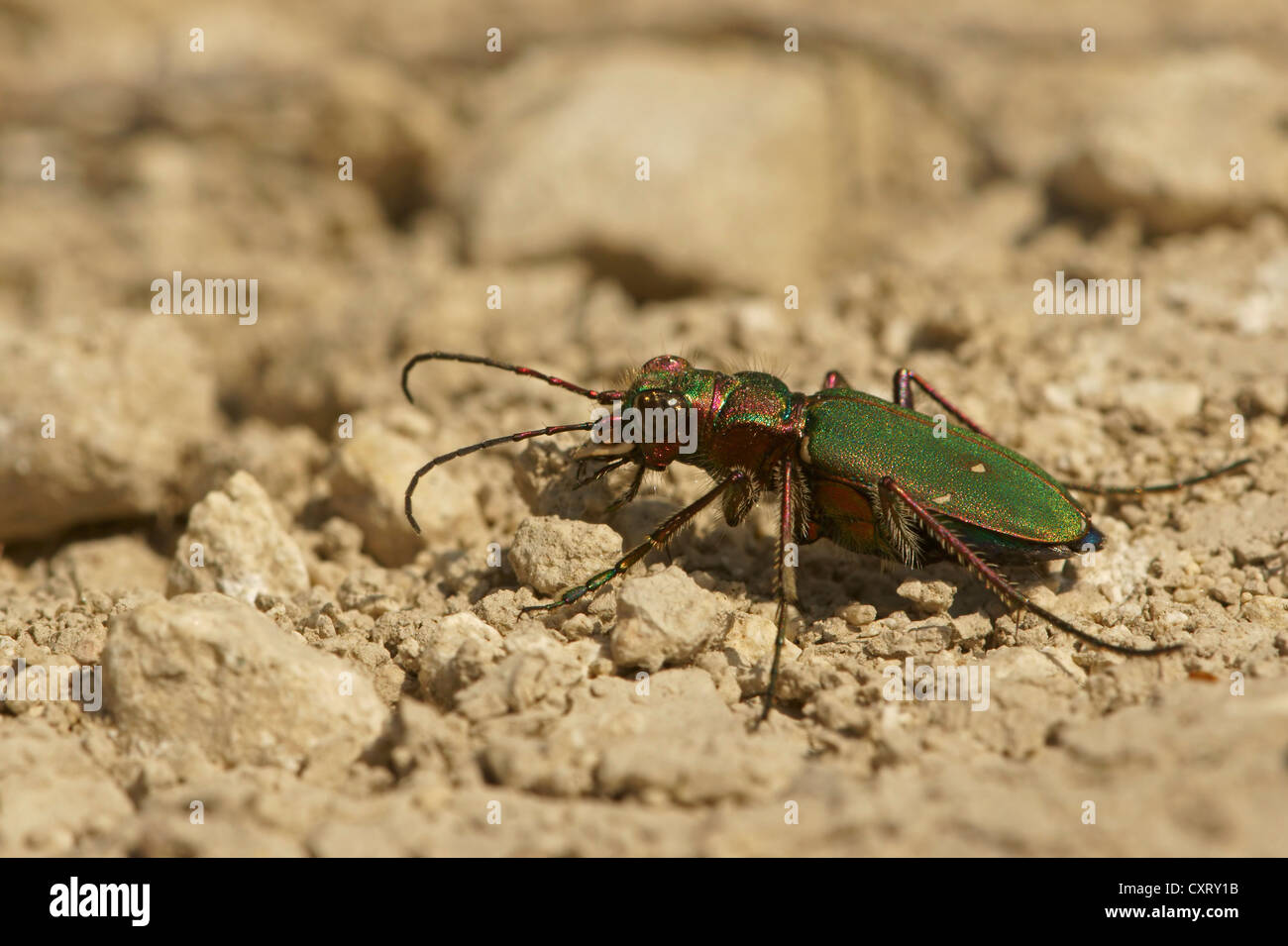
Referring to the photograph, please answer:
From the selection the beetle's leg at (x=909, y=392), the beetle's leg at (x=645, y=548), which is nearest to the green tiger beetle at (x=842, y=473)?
the beetle's leg at (x=645, y=548)

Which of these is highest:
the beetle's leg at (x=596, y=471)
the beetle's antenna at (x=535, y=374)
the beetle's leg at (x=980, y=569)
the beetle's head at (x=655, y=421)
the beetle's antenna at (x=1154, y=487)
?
the beetle's antenna at (x=535, y=374)

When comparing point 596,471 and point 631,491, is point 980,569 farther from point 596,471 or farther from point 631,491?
point 596,471

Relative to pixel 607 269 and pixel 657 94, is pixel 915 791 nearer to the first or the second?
pixel 607 269

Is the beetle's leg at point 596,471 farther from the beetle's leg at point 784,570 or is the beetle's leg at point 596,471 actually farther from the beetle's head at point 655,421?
the beetle's leg at point 784,570

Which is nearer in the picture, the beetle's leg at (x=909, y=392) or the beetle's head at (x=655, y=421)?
the beetle's head at (x=655, y=421)

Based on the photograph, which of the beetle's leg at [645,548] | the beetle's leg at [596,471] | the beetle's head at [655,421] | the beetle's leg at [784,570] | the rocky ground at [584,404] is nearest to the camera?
the rocky ground at [584,404]

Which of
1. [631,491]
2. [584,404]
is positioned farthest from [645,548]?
[584,404]
